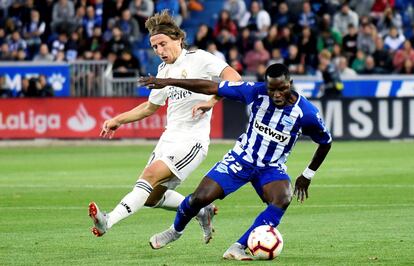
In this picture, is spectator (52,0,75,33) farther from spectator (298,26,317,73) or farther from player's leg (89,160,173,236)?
player's leg (89,160,173,236)

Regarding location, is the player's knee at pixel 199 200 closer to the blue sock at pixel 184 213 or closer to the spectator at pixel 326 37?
the blue sock at pixel 184 213

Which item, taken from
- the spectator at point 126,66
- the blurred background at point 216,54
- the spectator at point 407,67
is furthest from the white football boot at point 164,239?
the spectator at point 407,67

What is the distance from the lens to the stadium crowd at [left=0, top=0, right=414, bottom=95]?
3111cm

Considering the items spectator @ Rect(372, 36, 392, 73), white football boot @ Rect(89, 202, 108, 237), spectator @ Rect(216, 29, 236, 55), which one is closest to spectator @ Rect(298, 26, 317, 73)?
spectator @ Rect(372, 36, 392, 73)

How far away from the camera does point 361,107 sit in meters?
28.0

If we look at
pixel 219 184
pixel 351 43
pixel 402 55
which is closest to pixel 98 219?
pixel 219 184

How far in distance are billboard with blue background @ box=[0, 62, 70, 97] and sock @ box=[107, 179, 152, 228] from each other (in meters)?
19.6

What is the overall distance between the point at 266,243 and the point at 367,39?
73.4 feet

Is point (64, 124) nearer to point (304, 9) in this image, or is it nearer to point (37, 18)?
point (37, 18)

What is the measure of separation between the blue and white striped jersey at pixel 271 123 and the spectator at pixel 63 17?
75.0ft

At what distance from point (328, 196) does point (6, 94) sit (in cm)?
1483

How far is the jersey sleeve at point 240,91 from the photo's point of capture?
10266 mm

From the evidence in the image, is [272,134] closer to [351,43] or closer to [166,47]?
[166,47]

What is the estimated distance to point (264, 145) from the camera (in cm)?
1034
